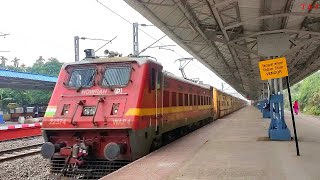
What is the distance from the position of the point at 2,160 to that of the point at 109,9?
277 inches

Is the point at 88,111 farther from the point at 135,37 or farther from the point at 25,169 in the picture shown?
the point at 135,37

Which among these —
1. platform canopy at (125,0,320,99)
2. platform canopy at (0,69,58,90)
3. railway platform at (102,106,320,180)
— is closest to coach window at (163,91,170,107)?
railway platform at (102,106,320,180)

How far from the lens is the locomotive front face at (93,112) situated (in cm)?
900

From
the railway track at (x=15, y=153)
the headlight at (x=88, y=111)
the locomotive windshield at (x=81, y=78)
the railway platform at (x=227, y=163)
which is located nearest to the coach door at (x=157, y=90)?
the railway platform at (x=227, y=163)

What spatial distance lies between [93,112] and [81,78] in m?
1.32

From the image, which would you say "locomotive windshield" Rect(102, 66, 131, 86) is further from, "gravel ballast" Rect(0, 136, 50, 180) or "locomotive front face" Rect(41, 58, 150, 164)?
"gravel ballast" Rect(0, 136, 50, 180)

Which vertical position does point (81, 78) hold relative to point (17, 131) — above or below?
above

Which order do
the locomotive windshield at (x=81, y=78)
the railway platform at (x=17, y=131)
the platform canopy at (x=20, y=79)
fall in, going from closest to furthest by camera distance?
the locomotive windshield at (x=81, y=78) → the railway platform at (x=17, y=131) → the platform canopy at (x=20, y=79)

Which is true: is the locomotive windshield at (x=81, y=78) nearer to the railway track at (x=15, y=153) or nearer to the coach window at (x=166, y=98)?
the coach window at (x=166, y=98)

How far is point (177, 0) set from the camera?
11.0 m

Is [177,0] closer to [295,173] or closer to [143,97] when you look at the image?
[143,97]

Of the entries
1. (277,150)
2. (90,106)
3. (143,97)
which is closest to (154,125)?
(143,97)

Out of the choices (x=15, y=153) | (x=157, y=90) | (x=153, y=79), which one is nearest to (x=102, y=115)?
(x=153, y=79)

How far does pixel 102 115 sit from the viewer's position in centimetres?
927
